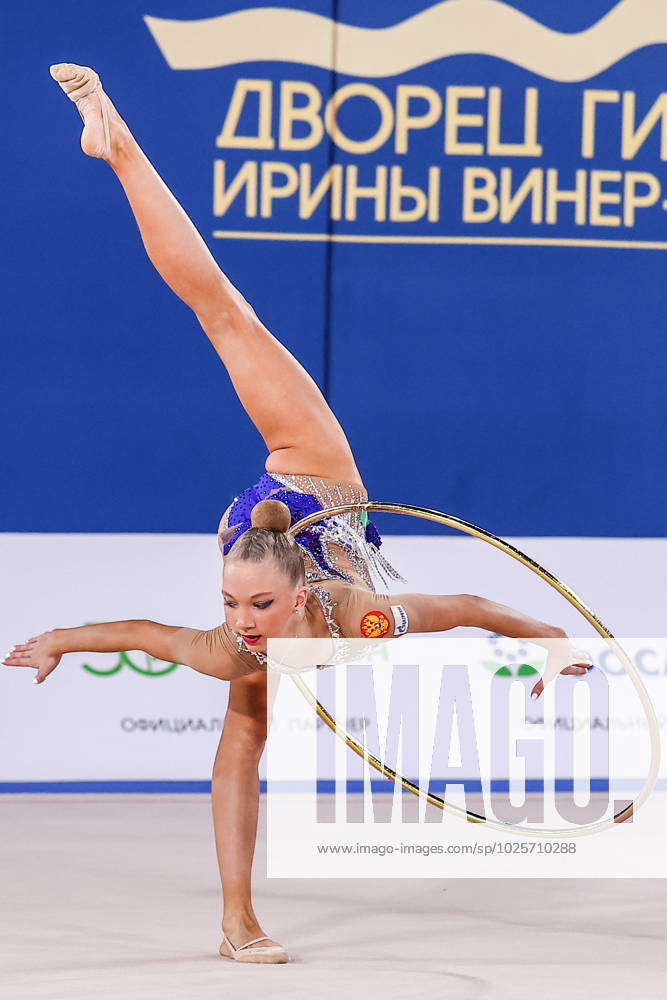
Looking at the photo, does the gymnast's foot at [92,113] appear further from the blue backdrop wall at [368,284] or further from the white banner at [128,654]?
the white banner at [128,654]

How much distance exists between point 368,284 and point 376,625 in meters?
2.58

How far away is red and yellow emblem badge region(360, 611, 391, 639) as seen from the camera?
10.6 feet

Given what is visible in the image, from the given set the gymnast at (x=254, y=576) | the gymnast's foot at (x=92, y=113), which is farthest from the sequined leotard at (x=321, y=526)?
the gymnast's foot at (x=92, y=113)

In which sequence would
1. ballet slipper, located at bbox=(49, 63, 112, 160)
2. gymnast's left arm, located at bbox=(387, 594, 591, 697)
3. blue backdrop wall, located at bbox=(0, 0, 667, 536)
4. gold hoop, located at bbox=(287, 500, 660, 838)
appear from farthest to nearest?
blue backdrop wall, located at bbox=(0, 0, 667, 536) < ballet slipper, located at bbox=(49, 63, 112, 160) < gold hoop, located at bbox=(287, 500, 660, 838) < gymnast's left arm, located at bbox=(387, 594, 591, 697)

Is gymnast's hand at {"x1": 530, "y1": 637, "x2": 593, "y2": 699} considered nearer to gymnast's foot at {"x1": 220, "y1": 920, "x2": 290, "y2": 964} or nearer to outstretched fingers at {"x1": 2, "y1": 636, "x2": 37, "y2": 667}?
gymnast's foot at {"x1": 220, "y1": 920, "x2": 290, "y2": 964}

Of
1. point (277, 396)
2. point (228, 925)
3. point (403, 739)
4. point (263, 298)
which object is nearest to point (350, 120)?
point (263, 298)

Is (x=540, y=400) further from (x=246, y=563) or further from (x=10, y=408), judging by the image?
(x=246, y=563)

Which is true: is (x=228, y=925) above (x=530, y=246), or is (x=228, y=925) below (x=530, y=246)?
below

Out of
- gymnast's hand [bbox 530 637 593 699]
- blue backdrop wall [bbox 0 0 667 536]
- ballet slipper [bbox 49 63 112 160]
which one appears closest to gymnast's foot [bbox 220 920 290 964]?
gymnast's hand [bbox 530 637 593 699]

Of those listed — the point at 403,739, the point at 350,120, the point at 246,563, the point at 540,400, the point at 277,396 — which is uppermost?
the point at 350,120

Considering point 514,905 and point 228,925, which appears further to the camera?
point 514,905

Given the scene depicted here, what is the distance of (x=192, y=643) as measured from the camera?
3219 mm

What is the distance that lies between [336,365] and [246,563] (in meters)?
2.56

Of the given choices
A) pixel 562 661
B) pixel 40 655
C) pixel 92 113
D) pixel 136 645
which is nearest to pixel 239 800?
pixel 136 645
